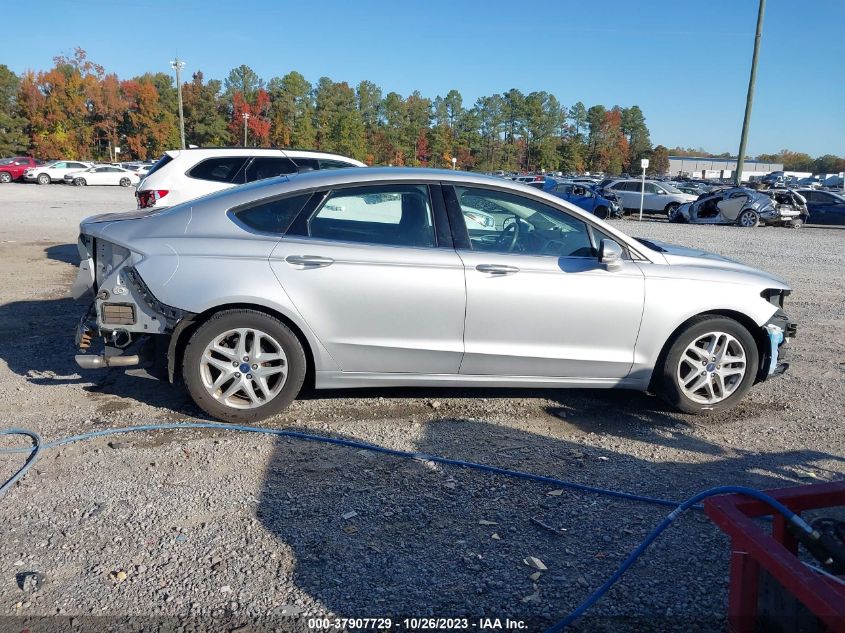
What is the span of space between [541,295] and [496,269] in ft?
1.14

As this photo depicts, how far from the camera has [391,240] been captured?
15.7ft

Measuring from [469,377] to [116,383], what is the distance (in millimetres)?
2749

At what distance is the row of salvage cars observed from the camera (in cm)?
2491

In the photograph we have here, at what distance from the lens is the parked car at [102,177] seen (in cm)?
4369

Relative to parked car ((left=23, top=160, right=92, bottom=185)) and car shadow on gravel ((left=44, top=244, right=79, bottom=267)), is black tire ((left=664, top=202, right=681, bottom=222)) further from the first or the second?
parked car ((left=23, top=160, right=92, bottom=185))

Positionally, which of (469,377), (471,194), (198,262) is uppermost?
(471,194)

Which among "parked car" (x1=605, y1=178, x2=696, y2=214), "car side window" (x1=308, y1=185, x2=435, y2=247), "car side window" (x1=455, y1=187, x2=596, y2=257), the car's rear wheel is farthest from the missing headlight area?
"parked car" (x1=605, y1=178, x2=696, y2=214)

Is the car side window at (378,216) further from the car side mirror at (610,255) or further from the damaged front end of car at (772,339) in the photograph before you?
the damaged front end of car at (772,339)

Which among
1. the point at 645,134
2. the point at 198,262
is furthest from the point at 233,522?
the point at 645,134

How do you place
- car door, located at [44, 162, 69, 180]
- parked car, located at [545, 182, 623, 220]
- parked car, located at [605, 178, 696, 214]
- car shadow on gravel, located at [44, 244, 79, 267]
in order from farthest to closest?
car door, located at [44, 162, 69, 180]
parked car, located at [605, 178, 696, 214]
parked car, located at [545, 182, 623, 220]
car shadow on gravel, located at [44, 244, 79, 267]

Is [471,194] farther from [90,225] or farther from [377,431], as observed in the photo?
[90,225]

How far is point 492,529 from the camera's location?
3.44 meters

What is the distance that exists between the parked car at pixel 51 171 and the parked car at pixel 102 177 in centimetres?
53

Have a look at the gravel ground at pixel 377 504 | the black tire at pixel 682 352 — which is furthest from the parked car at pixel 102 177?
the black tire at pixel 682 352
